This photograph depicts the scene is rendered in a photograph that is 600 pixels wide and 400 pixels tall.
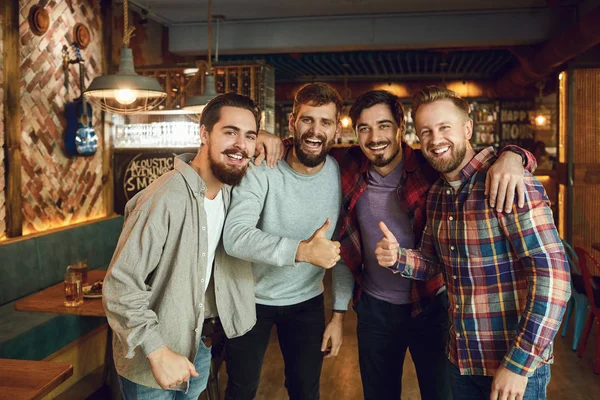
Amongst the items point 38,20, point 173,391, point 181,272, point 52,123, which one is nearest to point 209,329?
point 173,391

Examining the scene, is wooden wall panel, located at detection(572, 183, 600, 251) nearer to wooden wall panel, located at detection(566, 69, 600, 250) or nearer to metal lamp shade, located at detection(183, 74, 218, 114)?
wooden wall panel, located at detection(566, 69, 600, 250)

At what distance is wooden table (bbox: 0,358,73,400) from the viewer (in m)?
1.58

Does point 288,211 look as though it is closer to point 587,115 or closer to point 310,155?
point 310,155

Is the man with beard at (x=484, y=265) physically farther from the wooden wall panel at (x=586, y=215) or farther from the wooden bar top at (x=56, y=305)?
the wooden wall panel at (x=586, y=215)

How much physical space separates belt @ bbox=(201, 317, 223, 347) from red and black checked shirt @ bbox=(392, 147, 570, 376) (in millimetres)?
898

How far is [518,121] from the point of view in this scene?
11125 mm

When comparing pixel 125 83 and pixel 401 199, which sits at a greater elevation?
pixel 125 83

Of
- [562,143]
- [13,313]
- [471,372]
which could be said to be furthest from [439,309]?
[562,143]

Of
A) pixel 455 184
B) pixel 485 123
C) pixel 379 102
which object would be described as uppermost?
pixel 485 123

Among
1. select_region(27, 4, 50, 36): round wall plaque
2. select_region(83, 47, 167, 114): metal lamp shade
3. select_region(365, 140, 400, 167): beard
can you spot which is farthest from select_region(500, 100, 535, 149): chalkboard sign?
select_region(365, 140, 400, 167): beard

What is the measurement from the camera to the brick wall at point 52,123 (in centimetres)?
429

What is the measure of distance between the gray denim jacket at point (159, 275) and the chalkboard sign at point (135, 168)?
3.87m

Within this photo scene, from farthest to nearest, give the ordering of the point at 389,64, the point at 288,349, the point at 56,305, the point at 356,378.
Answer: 1. the point at 389,64
2. the point at 356,378
3. the point at 56,305
4. the point at 288,349

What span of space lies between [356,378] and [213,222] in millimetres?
2277
